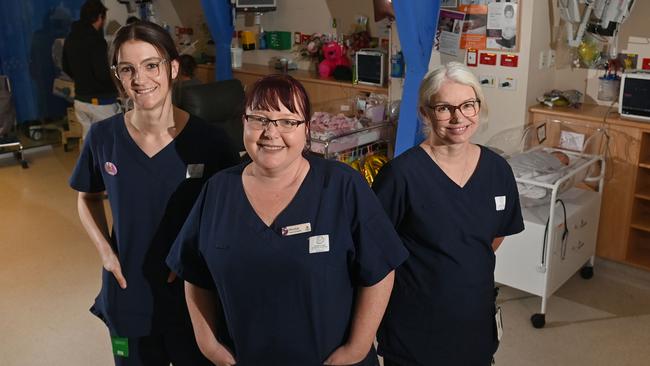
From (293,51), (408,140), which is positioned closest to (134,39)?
(408,140)

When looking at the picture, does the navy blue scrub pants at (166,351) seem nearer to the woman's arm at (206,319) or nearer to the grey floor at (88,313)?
the woman's arm at (206,319)

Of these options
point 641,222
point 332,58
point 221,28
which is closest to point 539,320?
point 641,222

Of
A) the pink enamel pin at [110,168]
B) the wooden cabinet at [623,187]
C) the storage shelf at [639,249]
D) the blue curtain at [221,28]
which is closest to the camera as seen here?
the pink enamel pin at [110,168]

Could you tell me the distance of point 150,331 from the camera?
6.78ft

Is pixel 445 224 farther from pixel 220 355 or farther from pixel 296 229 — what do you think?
pixel 220 355

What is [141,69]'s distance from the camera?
6.11 ft

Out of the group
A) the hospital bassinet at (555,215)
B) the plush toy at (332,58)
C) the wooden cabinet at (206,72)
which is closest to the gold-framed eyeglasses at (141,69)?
the hospital bassinet at (555,215)

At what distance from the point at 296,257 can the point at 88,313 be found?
2.64m

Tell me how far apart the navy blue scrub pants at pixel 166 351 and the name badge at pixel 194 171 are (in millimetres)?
475

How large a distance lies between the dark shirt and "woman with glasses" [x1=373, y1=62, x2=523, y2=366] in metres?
4.17

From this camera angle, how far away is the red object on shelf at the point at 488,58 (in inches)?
177

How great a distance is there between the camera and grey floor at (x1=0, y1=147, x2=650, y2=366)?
11.1ft

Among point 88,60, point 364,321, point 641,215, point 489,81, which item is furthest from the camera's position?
point 88,60

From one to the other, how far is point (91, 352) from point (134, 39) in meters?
2.12
